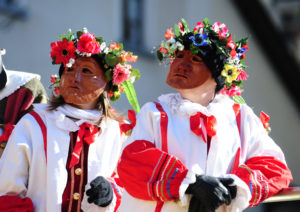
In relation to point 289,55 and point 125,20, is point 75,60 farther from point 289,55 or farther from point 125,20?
point 289,55

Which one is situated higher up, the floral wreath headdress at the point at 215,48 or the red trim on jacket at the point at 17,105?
the floral wreath headdress at the point at 215,48

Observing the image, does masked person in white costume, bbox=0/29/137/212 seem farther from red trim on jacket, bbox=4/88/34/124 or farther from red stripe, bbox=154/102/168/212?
red stripe, bbox=154/102/168/212

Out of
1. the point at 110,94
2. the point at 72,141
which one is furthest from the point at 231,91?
the point at 72,141

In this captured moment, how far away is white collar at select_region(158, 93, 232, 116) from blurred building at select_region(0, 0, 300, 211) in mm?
489

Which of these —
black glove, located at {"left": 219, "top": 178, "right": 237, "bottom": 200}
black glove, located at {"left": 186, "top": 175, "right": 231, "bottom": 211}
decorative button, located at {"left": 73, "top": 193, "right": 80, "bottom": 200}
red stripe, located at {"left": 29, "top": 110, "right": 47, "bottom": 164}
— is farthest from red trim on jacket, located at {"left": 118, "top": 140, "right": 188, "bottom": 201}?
red stripe, located at {"left": 29, "top": 110, "right": 47, "bottom": 164}

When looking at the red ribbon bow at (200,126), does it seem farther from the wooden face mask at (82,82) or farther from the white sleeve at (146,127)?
the wooden face mask at (82,82)

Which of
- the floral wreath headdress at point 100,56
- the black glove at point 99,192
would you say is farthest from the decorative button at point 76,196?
the floral wreath headdress at point 100,56

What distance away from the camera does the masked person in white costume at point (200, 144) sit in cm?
378

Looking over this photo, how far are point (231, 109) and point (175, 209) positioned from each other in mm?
768

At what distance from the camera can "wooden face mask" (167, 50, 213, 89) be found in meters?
4.20

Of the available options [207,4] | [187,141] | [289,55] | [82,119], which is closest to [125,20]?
[207,4]

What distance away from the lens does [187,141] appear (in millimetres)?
4020

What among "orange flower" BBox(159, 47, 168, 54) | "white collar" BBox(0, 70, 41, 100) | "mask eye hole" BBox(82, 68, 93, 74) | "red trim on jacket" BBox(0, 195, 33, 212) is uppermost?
"orange flower" BBox(159, 47, 168, 54)

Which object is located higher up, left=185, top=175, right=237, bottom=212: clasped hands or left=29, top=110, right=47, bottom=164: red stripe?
left=29, top=110, right=47, bottom=164: red stripe
